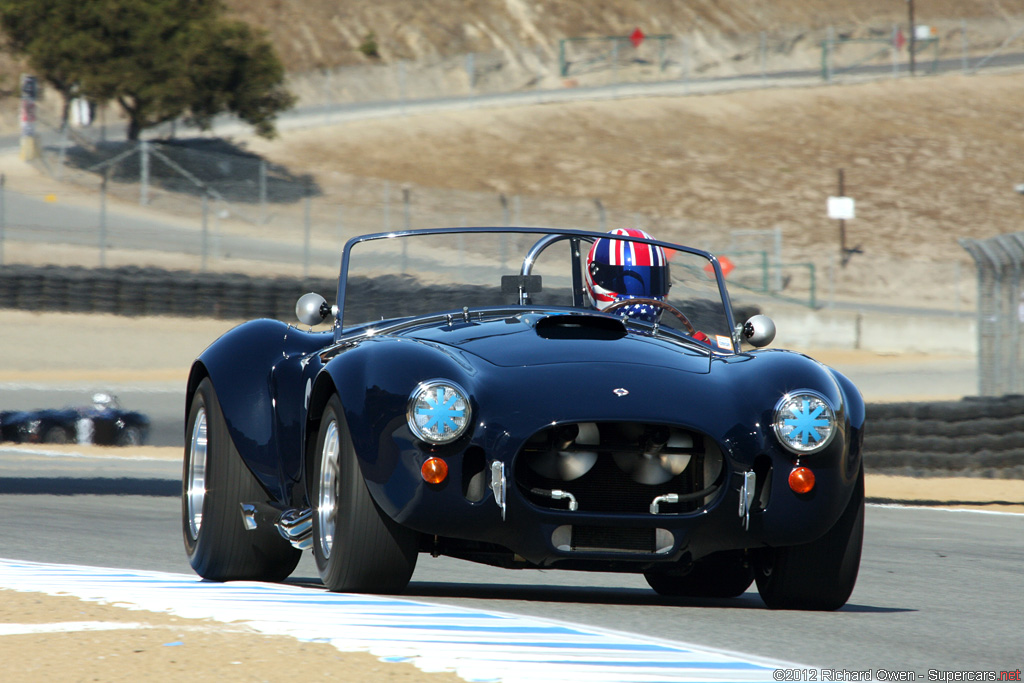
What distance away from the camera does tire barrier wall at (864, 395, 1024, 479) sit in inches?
527

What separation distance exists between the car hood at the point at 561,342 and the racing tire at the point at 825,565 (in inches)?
26.9

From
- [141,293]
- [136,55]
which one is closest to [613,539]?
[141,293]

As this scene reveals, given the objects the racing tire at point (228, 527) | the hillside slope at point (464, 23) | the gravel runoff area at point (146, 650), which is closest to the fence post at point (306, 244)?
the racing tire at point (228, 527)

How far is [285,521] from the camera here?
18.0 ft

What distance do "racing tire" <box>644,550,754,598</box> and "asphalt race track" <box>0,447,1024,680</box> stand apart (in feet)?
0.23

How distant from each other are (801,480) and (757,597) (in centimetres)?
120

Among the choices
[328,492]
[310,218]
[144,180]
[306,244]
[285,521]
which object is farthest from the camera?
[144,180]

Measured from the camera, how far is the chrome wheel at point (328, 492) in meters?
5.14

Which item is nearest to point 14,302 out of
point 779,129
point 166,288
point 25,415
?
point 166,288

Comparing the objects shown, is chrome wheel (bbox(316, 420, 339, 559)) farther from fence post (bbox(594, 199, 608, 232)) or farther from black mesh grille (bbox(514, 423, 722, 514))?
fence post (bbox(594, 199, 608, 232))

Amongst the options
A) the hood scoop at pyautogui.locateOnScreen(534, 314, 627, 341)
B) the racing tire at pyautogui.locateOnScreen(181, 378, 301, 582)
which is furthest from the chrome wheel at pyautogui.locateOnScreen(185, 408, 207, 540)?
the hood scoop at pyautogui.locateOnScreen(534, 314, 627, 341)

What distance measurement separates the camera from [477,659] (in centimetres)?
383

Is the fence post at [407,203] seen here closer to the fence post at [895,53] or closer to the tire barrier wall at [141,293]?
the tire barrier wall at [141,293]

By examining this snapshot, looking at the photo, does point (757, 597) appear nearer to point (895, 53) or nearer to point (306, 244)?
point (306, 244)
